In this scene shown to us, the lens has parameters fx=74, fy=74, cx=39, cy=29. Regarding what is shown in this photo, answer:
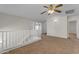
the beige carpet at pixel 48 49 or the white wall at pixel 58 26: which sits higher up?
the white wall at pixel 58 26

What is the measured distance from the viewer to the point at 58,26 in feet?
22.7

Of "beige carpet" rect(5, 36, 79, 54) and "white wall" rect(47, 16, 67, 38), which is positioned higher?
"white wall" rect(47, 16, 67, 38)

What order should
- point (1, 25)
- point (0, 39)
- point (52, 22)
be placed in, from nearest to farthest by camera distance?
1. point (0, 39)
2. point (1, 25)
3. point (52, 22)

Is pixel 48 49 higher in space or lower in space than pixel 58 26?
lower

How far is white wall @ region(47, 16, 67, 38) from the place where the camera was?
634 cm

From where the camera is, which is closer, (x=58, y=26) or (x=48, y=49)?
(x=48, y=49)

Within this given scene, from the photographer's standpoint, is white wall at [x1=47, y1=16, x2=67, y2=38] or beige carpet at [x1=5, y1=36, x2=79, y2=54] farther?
white wall at [x1=47, y1=16, x2=67, y2=38]

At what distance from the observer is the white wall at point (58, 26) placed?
20.8ft

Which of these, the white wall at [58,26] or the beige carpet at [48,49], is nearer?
the beige carpet at [48,49]
